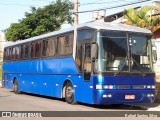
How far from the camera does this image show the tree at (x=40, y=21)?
4075 centimetres

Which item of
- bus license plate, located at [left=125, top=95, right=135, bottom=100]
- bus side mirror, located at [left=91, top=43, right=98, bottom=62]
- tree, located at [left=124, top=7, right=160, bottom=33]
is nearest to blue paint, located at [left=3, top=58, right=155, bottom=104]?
bus license plate, located at [left=125, top=95, right=135, bottom=100]

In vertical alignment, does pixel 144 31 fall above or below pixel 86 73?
above

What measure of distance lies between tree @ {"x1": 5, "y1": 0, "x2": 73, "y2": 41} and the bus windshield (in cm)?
2481

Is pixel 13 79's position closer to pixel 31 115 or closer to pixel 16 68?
pixel 16 68

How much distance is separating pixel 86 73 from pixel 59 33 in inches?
139

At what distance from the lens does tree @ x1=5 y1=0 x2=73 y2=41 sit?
134ft

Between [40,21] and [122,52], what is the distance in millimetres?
26333

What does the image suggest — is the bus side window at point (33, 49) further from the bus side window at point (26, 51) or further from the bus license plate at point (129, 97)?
the bus license plate at point (129, 97)

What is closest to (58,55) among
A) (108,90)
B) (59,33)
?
(59,33)

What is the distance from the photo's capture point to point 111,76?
1494cm

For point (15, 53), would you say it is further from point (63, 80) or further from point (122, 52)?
point (122, 52)

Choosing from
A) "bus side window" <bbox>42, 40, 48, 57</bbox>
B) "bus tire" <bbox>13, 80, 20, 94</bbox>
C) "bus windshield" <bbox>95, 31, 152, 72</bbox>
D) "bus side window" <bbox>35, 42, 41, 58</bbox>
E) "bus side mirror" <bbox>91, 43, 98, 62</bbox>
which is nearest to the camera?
"bus side mirror" <bbox>91, 43, 98, 62</bbox>

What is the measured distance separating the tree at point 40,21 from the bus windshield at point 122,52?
81.4 ft

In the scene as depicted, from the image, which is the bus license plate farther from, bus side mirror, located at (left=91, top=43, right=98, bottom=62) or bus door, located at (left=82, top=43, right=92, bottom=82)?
bus side mirror, located at (left=91, top=43, right=98, bottom=62)
